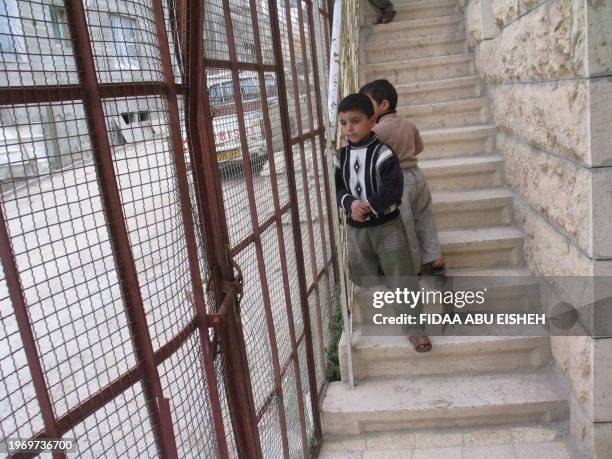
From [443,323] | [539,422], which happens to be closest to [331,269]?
[443,323]

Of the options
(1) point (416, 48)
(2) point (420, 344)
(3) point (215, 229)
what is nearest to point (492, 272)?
(2) point (420, 344)

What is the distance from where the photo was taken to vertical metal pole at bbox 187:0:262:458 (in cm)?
150

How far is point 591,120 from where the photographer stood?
207 cm

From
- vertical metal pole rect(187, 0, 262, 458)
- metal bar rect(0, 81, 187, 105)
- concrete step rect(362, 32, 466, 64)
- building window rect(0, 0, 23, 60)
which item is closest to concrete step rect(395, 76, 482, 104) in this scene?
concrete step rect(362, 32, 466, 64)

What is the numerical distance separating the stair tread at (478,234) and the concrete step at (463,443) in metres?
1.11

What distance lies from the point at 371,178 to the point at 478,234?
1202 mm

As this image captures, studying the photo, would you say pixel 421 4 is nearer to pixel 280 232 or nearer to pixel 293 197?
pixel 293 197

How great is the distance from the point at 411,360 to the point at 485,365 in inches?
16.0

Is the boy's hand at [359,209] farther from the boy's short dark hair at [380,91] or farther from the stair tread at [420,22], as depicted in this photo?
the stair tread at [420,22]

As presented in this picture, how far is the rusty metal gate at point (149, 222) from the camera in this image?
101 cm

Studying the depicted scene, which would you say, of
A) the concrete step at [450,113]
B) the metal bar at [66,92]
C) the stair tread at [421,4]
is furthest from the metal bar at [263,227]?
the stair tread at [421,4]

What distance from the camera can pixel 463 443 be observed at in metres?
2.81

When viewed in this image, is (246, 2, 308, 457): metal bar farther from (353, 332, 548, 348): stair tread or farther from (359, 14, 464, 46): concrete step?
(359, 14, 464, 46): concrete step

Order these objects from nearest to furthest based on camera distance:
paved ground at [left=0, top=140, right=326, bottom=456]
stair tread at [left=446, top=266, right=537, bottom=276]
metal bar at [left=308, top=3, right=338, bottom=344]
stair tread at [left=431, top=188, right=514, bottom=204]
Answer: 1. paved ground at [left=0, top=140, right=326, bottom=456]
2. stair tread at [left=446, top=266, right=537, bottom=276]
3. metal bar at [left=308, top=3, right=338, bottom=344]
4. stair tread at [left=431, top=188, right=514, bottom=204]
